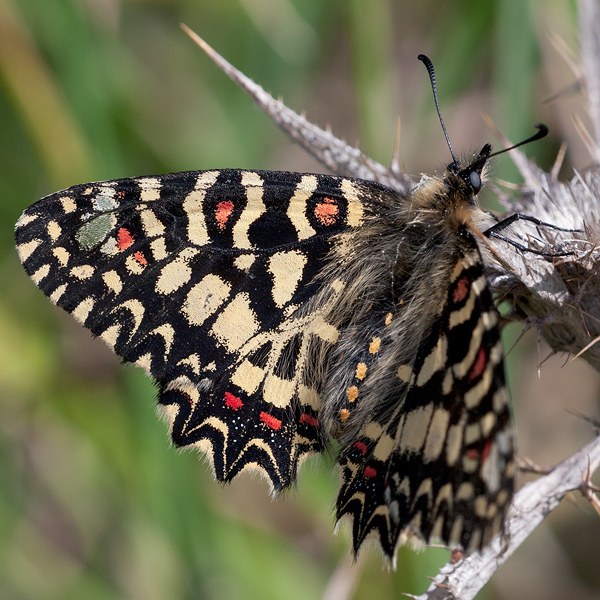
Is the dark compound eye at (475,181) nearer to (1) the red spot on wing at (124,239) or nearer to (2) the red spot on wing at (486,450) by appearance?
(2) the red spot on wing at (486,450)

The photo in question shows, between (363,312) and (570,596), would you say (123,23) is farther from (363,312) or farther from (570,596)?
(570,596)

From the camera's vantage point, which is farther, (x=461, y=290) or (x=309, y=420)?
(x=309, y=420)

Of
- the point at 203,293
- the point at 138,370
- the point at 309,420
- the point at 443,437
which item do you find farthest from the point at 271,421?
the point at 138,370

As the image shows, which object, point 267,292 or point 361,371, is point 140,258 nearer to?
point 267,292

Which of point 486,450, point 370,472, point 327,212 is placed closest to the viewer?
point 486,450

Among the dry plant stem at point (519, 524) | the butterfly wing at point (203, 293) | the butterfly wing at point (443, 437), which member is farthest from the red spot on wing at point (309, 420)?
the dry plant stem at point (519, 524)

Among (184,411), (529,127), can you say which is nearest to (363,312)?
(184,411)
